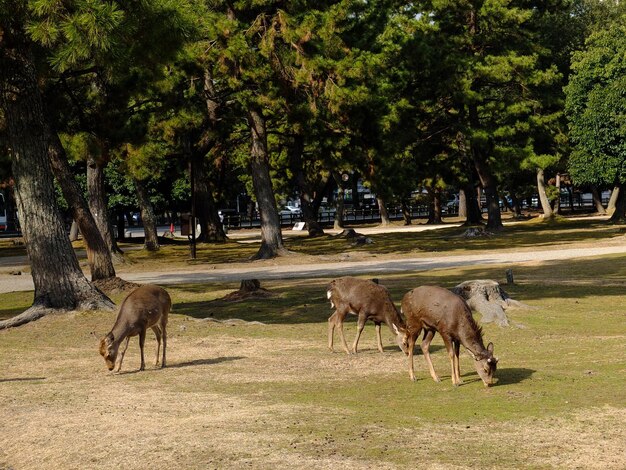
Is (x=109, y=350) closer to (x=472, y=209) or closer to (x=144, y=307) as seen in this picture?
(x=144, y=307)

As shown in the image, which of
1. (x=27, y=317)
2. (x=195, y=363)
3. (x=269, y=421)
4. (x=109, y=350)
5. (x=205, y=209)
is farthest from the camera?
(x=205, y=209)

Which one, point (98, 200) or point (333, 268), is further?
point (98, 200)

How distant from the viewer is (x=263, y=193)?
43656 millimetres

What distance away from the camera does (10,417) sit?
483 inches

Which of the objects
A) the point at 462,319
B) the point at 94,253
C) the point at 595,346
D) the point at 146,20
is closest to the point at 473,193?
the point at 94,253

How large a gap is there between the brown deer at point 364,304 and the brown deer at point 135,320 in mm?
2809

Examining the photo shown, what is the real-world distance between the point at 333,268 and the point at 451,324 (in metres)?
24.3

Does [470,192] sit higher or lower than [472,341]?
higher

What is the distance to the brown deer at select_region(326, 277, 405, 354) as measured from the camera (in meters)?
15.8

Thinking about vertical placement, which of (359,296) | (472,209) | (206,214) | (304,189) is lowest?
(472,209)

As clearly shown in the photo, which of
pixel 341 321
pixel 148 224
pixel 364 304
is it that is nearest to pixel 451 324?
pixel 364 304

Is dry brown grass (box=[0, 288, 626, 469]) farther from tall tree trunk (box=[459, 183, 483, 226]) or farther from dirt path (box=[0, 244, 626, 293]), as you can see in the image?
tall tree trunk (box=[459, 183, 483, 226])

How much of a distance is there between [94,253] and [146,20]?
8960 millimetres

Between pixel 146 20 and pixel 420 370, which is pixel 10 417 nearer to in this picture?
pixel 420 370
